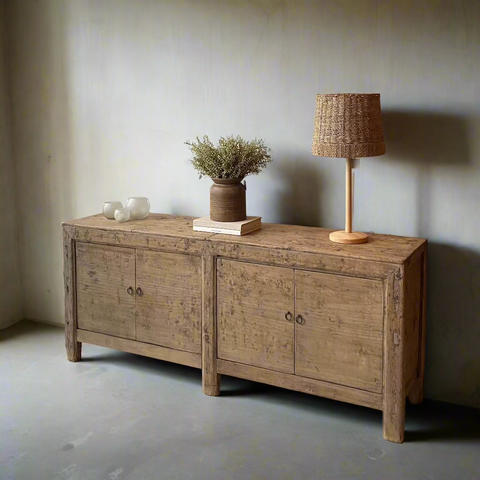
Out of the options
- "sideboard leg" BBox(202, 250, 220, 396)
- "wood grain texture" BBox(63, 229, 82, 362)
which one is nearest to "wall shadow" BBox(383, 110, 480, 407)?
"sideboard leg" BBox(202, 250, 220, 396)

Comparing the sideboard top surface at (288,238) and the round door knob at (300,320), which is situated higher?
the sideboard top surface at (288,238)

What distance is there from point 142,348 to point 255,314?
78 cm

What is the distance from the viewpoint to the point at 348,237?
306 cm

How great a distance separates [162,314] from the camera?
348cm

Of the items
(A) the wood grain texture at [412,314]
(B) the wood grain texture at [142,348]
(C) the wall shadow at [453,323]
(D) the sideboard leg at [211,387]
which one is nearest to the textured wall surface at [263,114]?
(C) the wall shadow at [453,323]

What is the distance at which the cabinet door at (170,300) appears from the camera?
3.35 meters

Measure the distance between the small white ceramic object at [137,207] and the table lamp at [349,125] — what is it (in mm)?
1177

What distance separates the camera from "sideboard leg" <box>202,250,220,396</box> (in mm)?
3260

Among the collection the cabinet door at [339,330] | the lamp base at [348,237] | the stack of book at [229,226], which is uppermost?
the stack of book at [229,226]

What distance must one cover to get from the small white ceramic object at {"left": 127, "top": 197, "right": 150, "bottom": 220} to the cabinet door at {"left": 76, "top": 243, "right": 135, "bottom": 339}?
0.83ft

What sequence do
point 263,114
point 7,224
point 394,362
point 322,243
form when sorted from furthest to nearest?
1. point 7,224
2. point 263,114
3. point 322,243
4. point 394,362

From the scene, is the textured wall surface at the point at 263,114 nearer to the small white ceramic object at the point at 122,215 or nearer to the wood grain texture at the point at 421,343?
the wood grain texture at the point at 421,343

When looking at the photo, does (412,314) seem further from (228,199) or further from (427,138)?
(228,199)

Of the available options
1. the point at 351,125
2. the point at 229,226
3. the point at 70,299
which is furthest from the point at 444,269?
the point at 70,299
